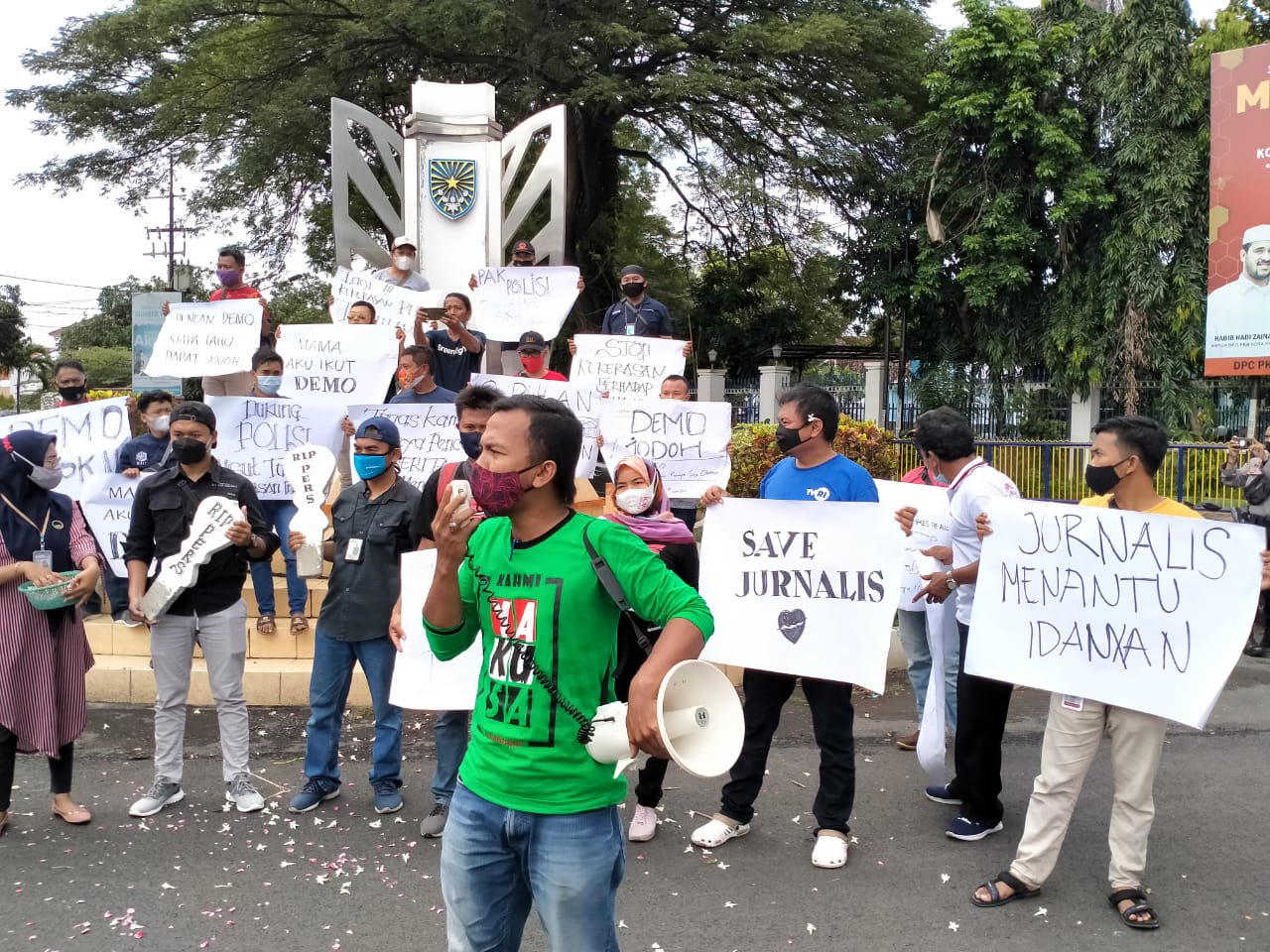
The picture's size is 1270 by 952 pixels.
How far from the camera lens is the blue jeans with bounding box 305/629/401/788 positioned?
4.85 metres

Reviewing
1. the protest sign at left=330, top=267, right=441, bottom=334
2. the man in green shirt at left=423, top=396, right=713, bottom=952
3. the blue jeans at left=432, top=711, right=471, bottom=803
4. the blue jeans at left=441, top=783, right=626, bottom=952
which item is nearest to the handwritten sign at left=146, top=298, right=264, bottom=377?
the protest sign at left=330, top=267, right=441, bottom=334

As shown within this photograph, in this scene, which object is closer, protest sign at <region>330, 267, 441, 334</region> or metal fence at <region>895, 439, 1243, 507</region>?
protest sign at <region>330, 267, 441, 334</region>

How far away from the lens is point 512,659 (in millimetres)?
2471

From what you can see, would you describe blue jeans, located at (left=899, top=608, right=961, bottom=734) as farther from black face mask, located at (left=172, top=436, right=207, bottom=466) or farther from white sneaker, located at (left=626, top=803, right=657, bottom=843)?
black face mask, located at (left=172, top=436, right=207, bottom=466)

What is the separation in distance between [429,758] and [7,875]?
2054 millimetres

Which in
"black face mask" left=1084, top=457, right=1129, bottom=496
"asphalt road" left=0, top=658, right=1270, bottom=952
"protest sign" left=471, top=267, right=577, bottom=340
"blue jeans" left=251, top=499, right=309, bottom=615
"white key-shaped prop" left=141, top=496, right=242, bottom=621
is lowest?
"asphalt road" left=0, top=658, right=1270, bottom=952

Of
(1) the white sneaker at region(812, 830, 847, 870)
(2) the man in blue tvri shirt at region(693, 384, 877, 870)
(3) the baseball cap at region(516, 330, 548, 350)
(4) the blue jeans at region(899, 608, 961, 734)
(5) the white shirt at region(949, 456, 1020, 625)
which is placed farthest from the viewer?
(3) the baseball cap at region(516, 330, 548, 350)

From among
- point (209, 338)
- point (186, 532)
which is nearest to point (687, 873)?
point (186, 532)

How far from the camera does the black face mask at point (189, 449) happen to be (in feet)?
16.0

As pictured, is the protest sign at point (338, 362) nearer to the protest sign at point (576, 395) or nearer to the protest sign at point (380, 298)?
the protest sign at point (380, 298)

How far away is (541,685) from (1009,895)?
244 cm

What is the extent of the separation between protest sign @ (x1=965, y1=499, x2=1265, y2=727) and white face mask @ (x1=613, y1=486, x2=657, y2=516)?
55.8 inches

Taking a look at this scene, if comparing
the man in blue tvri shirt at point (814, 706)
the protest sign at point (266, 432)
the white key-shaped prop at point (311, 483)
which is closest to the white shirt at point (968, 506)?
the man in blue tvri shirt at point (814, 706)

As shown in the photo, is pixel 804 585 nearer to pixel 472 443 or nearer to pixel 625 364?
pixel 472 443
